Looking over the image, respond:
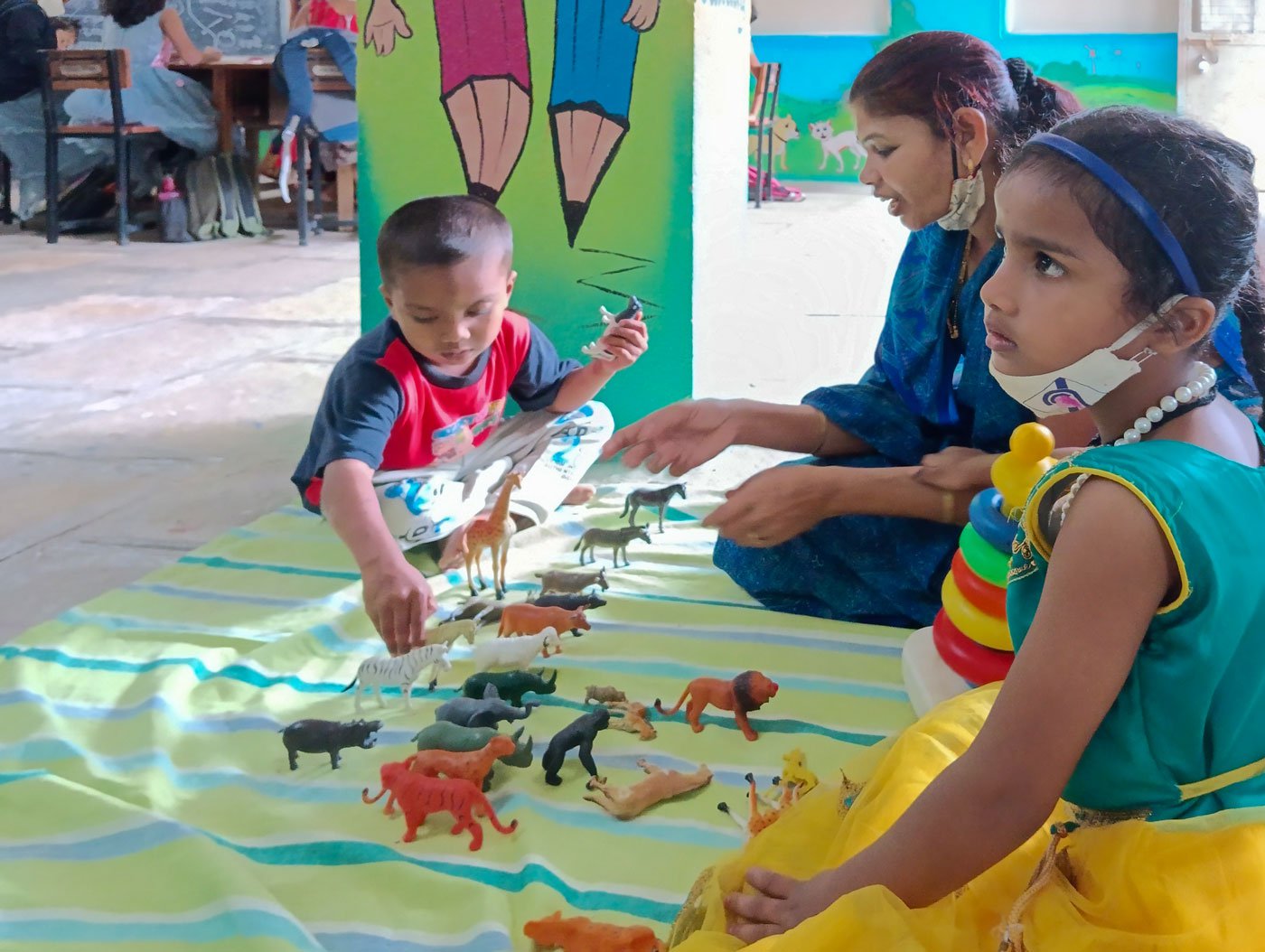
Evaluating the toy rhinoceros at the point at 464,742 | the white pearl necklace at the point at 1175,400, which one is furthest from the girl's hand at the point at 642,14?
the white pearl necklace at the point at 1175,400

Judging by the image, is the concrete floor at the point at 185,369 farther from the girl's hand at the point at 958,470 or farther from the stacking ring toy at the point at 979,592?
the stacking ring toy at the point at 979,592

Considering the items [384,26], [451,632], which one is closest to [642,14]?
[384,26]

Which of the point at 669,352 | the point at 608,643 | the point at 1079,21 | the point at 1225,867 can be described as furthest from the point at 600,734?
the point at 1079,21

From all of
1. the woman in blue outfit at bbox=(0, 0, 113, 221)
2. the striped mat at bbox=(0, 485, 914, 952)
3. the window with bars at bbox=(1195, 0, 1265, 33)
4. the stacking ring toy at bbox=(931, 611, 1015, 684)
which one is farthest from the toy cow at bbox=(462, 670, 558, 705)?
the window with bars at bbox=(1195, 0, 1265, 33)

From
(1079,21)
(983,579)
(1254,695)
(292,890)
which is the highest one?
(1079,21)

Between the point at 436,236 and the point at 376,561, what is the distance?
0.59 metres

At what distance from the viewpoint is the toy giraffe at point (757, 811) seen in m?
1.31

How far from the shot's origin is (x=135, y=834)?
4.50 feet

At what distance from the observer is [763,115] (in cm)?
824

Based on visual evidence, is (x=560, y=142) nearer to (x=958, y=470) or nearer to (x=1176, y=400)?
(x=958, y=470)

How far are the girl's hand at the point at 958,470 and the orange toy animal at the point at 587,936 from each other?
838mm

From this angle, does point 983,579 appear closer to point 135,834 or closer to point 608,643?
point 608,643

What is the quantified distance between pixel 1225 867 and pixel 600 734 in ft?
2.81

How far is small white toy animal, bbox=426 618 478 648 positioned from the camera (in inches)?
69.3
